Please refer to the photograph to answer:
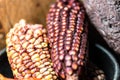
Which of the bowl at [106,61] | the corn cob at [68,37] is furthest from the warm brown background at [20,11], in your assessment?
the bowl at [106,61]

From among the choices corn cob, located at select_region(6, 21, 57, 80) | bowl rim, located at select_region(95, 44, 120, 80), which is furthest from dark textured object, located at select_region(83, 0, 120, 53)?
corn cob, located at select_region(6, 21, 57, 80)

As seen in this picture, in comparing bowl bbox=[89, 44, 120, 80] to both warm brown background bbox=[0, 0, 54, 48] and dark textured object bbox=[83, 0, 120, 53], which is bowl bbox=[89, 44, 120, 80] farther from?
warm brown background bbox=[0, 0, 54, 48]

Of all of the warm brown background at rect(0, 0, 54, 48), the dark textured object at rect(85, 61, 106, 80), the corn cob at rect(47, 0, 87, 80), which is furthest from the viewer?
the warm brown background at rect(0, 0, 54, 48)

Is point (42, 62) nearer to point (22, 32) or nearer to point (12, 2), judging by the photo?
point (22, 32)

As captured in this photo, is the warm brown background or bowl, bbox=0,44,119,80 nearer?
bowl, bbox=0,44,119,80

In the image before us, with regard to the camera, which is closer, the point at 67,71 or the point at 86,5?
the point at 67,71

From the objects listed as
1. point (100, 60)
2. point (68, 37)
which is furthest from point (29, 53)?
point (100, 60)

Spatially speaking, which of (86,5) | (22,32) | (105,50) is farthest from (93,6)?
(22,32)
